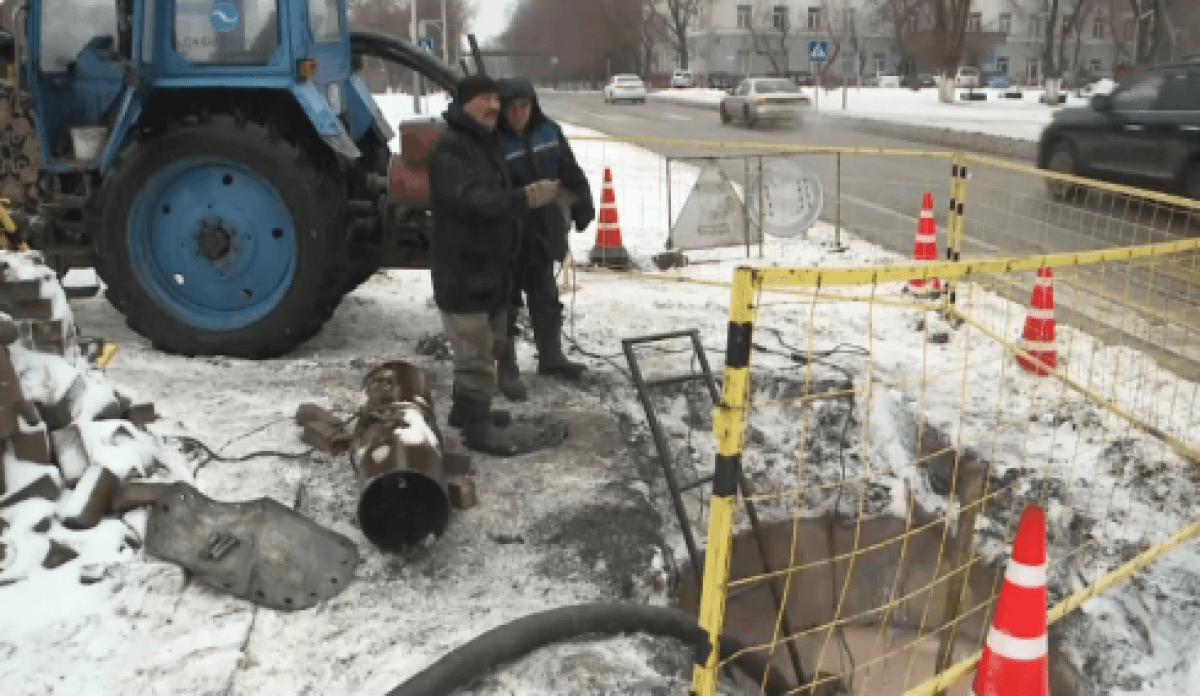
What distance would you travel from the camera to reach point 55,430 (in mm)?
3824

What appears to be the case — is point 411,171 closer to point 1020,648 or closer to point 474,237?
point 474,237

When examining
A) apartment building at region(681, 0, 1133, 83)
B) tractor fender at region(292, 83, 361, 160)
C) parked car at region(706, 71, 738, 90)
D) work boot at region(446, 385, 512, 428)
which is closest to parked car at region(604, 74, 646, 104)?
parked car at region(706, 71, 738, 90)

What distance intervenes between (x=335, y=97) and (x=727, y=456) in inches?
171

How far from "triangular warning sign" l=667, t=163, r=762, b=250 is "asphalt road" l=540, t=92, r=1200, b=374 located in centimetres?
27

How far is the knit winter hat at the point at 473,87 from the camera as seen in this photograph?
4.36 meters

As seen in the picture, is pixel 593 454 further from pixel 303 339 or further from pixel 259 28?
pixel 259 28

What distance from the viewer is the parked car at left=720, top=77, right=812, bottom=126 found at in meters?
26.7

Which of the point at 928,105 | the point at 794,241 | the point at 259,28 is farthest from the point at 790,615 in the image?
the point at 928,105

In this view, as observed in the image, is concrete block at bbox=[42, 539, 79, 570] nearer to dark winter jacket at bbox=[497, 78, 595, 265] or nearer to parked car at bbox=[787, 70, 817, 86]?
dark winter jacket at bbox=[497, 78, 595, 265]

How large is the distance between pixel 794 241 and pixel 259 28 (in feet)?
19.0

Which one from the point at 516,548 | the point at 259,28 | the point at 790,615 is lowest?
the point at 790,615

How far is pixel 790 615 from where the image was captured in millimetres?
5176

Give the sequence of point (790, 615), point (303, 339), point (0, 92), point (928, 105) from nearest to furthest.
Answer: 1. point (790, 615)
2. point (303, 339)
3. point (0, 92)
4. point (928, 105)

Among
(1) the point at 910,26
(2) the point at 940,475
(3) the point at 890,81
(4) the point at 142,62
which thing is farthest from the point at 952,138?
(3) the point at 890,81
